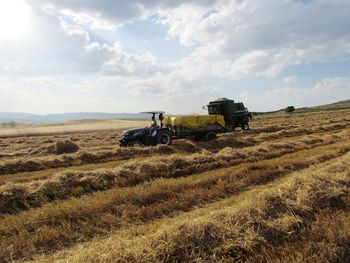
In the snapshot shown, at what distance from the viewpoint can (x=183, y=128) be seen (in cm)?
2319

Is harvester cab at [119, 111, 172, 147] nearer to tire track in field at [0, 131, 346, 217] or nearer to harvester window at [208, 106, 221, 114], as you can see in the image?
tire track in field at [0, 131, 346, 217]

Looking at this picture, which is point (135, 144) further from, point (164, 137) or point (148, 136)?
point (164, 137)

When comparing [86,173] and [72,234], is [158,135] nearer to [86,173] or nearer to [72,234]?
[86,173]

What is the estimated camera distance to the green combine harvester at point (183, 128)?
21438mm

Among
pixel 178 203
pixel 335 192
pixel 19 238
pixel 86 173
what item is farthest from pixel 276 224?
pixel 86 173

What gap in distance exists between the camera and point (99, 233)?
7227mm

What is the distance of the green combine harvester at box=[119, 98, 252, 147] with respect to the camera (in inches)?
844

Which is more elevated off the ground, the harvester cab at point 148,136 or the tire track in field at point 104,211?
the harvester cab at point 148,136

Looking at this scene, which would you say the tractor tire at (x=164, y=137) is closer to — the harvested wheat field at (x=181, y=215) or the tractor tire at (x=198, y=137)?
the tractor tire at (x=198, y=137)

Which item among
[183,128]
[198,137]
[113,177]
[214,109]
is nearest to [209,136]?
[198,137]

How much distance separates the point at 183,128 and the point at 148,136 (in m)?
2.59

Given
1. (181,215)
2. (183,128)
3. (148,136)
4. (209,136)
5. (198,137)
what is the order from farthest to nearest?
(198,137), (209,136), (183,128), (148,136), (181,215)

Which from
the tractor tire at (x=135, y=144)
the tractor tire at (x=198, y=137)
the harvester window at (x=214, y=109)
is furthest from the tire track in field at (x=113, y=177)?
the harvester window at (x=214, y=109)

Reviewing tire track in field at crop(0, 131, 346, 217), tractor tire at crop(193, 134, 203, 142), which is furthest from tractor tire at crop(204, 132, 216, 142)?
tire track in field at crop(0, 131, 346, 217)
